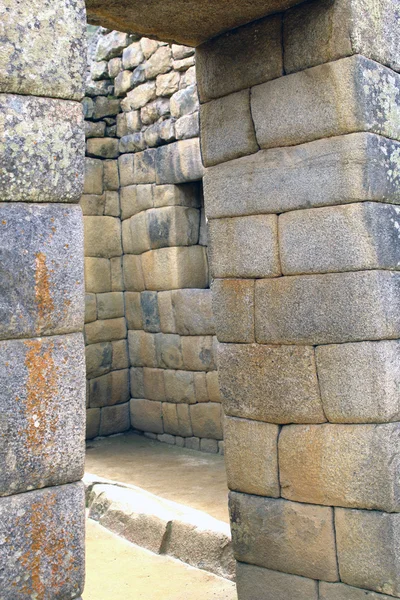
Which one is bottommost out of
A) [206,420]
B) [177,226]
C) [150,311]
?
[206,420]

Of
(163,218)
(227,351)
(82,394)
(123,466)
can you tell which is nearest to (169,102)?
(163,218)

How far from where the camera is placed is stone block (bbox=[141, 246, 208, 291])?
27.9 ft

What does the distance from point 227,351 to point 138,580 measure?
1.84 m

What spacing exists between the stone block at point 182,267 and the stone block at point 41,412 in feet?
19.1

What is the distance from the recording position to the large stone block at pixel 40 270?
2.51 m

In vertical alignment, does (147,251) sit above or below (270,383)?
above

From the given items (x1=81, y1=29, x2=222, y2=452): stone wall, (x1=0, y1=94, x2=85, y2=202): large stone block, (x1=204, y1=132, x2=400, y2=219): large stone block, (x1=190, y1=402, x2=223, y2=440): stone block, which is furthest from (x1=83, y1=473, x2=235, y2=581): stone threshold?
(x1=0, y1=94, x2=85, y2=202): large stone block

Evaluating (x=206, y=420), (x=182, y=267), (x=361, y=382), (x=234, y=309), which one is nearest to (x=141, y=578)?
(x=234, y=309)

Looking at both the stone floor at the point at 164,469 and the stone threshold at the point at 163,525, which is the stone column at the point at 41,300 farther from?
the stone floor at the point at 164,469

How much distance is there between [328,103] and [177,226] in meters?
4.59

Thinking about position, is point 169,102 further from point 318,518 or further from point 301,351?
point 318,518

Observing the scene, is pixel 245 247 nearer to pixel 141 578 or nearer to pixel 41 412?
Result: pixel 41 412

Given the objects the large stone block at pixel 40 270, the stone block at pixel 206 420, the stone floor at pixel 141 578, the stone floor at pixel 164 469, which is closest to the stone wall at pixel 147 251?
the stone block at pixel 206 420

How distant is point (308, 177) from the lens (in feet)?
13.4
